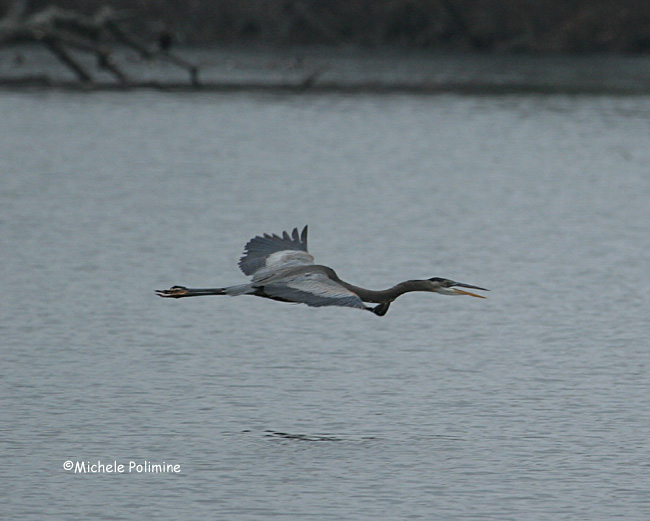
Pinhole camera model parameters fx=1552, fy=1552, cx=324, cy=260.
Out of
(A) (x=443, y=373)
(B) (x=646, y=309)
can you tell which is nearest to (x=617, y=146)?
(B) (x=646, y=309)

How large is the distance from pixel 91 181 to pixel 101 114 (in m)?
15.7

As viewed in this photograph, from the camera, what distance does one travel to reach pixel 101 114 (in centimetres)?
4441

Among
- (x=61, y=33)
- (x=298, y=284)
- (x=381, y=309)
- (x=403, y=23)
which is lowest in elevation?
(x=381, y=309)

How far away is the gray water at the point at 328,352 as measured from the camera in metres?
9.92

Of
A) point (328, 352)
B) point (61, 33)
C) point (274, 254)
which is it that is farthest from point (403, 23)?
point (274, 254)

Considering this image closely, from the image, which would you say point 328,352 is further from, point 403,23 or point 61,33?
point 403,23

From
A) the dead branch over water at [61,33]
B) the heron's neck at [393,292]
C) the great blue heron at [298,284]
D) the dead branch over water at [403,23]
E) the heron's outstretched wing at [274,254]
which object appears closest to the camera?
the great blue heron at [298,284]

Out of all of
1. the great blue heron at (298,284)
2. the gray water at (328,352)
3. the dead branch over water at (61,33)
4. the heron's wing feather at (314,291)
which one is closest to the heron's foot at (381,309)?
the great blue heron at (298,284)

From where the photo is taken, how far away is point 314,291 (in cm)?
1045

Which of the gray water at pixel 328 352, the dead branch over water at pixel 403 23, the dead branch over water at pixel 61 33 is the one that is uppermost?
the dead branch over water at pixel 403 23

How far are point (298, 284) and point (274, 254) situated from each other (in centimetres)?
A: 123

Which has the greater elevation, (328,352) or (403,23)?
(403,23)

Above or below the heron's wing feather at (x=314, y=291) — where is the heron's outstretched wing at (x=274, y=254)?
above

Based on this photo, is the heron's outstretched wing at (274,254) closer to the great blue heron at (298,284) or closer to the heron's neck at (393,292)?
the great blue heron at (298,284)
